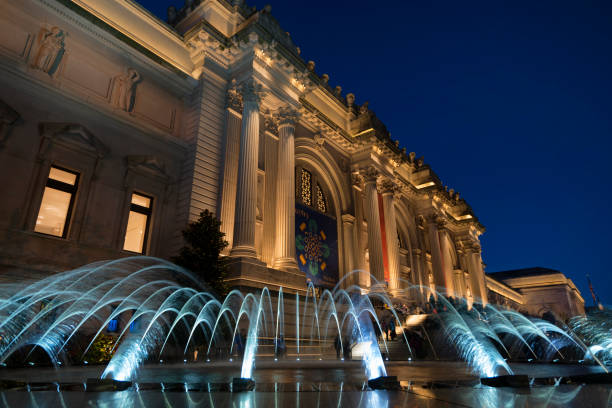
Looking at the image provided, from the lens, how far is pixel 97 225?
508 inches

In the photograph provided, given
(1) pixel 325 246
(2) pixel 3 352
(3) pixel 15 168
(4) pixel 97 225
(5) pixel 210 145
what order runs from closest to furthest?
(2) pixel 3 352 → (3) pixel 15 168 → (4) pixel 97 225 → (5) pixel 210 145 → (1) pixel 325 246

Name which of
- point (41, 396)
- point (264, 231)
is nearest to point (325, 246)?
point (264, 231)

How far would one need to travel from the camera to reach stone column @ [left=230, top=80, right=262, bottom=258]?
48.4 ft

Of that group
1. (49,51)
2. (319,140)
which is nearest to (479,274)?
(319,140)

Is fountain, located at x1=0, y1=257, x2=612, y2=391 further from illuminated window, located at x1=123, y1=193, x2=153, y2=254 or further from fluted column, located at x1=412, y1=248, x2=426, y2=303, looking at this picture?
fluted column, located at x1=412, y1=248, x2=426, y2=303

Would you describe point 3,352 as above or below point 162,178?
below

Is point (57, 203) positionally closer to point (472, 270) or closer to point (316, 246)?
point (316, 246)

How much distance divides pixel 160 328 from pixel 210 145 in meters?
7.87

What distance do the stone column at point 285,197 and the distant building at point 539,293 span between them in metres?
53.5

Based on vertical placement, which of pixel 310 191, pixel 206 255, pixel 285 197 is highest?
pixel 310 191

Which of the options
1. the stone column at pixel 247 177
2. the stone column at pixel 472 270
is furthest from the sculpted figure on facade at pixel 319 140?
the stone column at pixel 472 270

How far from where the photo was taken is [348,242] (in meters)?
24.6

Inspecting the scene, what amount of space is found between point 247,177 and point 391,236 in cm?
1389

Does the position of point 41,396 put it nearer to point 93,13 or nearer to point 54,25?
point 54,25
